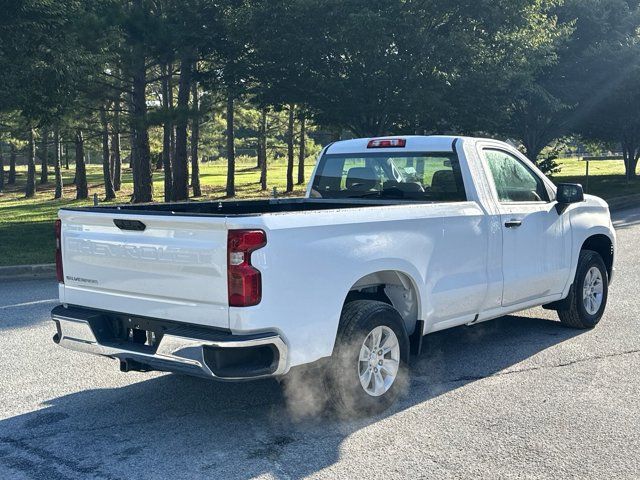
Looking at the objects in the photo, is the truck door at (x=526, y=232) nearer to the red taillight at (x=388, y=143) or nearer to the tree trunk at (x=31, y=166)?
the red taillight at (x=388, y=143)

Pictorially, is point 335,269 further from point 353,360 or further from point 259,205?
point 259,205

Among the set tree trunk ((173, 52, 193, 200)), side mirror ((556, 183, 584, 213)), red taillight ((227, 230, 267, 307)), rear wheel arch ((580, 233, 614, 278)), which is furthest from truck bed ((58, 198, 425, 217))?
tree trunk ((173, 52, 193, 200))

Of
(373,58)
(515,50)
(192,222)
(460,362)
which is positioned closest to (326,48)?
(373,58)

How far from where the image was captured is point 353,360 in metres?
4.88

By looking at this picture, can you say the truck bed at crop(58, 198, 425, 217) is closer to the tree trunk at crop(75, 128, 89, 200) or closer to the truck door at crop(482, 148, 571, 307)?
the truck door at crop(482, 148, 571, 307)

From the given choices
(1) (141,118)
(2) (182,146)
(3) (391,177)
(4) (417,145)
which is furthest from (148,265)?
(2) (182,146)

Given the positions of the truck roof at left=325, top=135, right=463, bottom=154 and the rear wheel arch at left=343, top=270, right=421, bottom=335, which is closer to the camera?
the rear wheel arch at left=343, top=270, right=421, bottom=335

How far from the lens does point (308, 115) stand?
22.5m

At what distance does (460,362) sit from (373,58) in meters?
13.8

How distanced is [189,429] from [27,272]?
8.26m

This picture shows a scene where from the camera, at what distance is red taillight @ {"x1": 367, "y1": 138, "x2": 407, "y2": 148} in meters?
6.71

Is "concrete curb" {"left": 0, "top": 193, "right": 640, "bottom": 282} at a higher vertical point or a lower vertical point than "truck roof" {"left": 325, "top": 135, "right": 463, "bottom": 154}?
lower

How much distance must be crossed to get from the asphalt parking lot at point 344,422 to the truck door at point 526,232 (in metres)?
0.62

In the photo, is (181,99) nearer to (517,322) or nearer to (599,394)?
(517,322)
